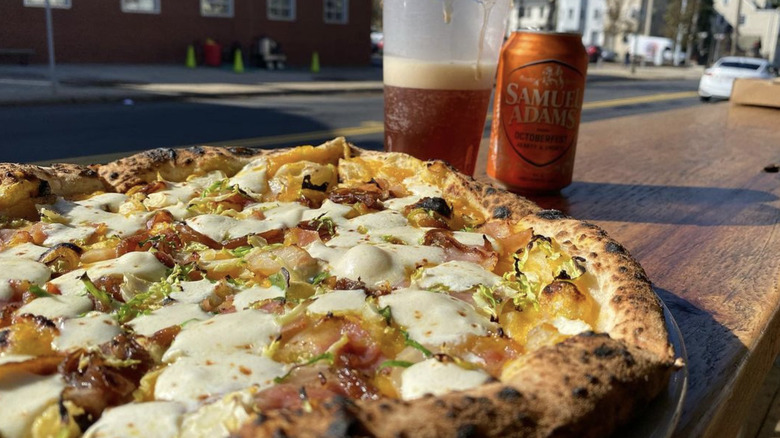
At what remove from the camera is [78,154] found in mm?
7512

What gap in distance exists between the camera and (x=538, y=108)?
8.68ft

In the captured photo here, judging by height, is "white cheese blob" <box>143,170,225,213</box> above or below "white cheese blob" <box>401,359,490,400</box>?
above

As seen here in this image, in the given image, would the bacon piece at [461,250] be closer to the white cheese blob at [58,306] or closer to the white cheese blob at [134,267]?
the white cheese blob at [134,267]

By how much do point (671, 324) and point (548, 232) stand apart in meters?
0.59

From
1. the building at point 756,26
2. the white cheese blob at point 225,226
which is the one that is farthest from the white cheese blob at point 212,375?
the building at point 756,26

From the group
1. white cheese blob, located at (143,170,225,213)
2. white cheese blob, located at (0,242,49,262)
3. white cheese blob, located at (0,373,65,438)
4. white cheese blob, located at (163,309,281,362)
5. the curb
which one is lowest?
the curb

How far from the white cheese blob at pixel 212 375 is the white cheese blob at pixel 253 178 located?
1.16 m

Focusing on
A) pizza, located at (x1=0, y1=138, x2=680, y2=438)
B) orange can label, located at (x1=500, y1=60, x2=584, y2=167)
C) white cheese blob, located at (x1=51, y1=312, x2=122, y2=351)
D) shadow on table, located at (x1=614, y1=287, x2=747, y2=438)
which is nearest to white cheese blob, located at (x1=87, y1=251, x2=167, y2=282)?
pizza, located at (x1=0, y1=138, x2=680, y2=438)

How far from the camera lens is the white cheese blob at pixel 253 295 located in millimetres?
1568

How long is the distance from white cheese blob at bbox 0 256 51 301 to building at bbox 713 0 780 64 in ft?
228

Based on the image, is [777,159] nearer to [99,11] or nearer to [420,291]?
[420,291]

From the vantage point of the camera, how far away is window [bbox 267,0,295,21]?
2619 centimetres

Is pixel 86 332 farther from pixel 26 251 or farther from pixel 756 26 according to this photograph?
pixel 756 26

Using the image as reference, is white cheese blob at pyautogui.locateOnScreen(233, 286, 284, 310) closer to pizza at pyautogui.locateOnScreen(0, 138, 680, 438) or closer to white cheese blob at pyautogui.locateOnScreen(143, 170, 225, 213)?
pizza at pyautogui.locateOnScreen(0, 138, 680, 438)
